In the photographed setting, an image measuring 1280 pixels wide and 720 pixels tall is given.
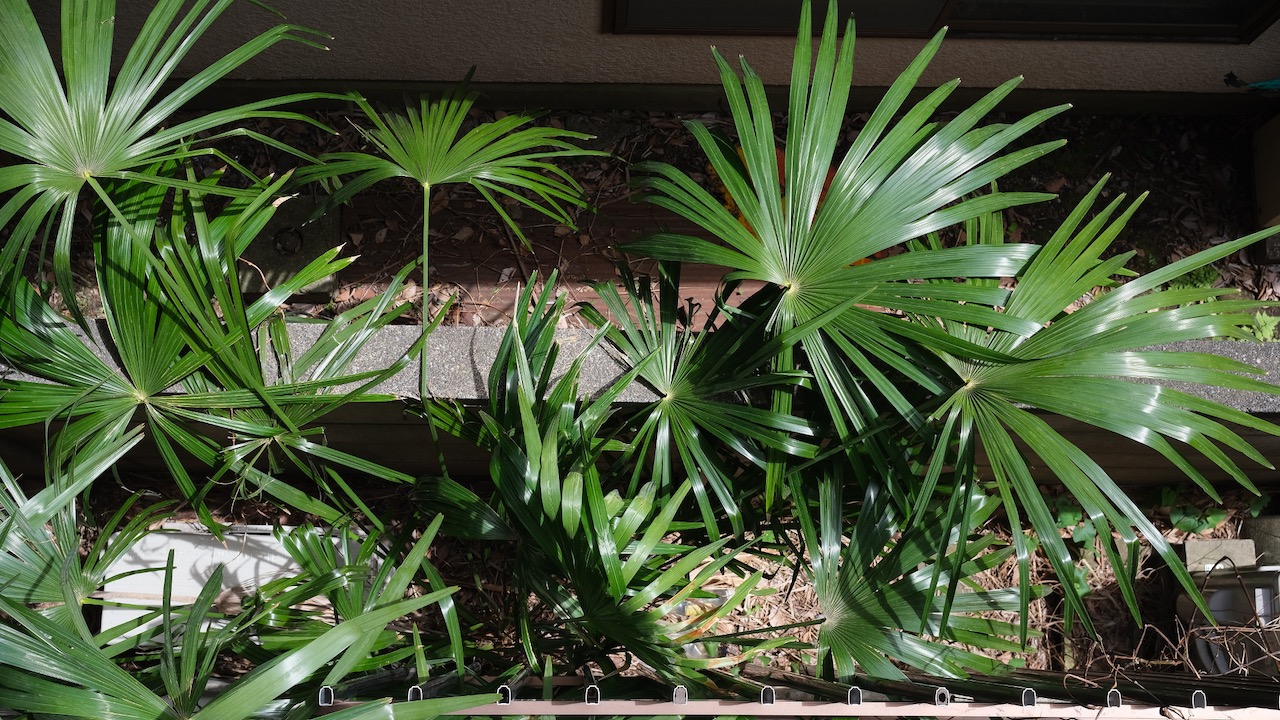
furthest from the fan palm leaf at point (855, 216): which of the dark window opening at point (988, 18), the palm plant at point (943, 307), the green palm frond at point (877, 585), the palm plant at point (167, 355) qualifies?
the dark window opening at point (988, 18)

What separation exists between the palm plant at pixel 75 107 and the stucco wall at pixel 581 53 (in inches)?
36.9

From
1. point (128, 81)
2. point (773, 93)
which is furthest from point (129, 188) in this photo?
point (773, 93)

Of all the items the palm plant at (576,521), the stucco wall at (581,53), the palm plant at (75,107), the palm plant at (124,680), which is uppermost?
the stucco wall at (581,53)

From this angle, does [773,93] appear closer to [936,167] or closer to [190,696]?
[936,167]

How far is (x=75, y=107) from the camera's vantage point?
4.15ft

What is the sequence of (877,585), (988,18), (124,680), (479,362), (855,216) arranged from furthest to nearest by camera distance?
1. (988,18)
2. (479,362)
3. (877,585)
4. (855,216)
5. (124,680)

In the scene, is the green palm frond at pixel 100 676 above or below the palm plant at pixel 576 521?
below

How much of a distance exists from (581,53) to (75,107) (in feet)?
4.43

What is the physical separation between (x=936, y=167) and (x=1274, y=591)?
1472 millimetres

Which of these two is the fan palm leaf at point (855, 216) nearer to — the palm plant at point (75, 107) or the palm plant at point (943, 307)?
the palm plant at point (943, 307)

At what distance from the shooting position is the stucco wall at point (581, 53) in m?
2.15

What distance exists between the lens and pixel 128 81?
1.28m

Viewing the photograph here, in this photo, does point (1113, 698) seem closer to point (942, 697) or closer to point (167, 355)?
point (942, 697)

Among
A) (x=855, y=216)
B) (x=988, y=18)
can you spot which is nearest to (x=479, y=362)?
(x=855, y=216)
